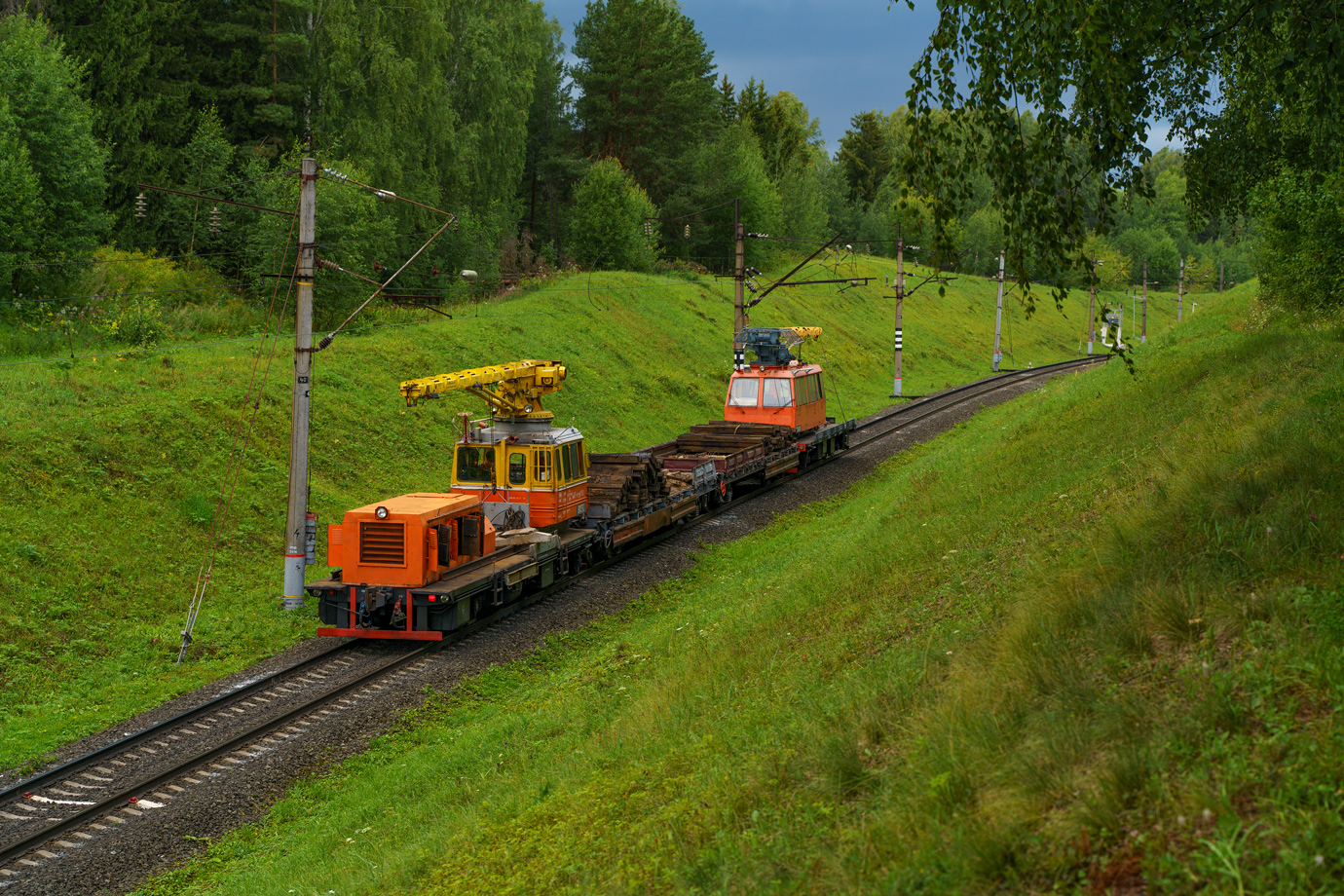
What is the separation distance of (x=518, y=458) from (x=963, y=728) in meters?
13.2

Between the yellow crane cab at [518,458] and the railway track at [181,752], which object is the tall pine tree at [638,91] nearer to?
the yellow crane cab at [518,458]

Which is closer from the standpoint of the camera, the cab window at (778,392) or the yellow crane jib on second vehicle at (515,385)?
the yellow crane jib on second vehicle at (515,385)

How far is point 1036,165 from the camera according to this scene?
814 cm

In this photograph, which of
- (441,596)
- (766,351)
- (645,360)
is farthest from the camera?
(645,360)

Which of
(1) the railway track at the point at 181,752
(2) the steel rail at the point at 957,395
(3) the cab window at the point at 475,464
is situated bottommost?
(1) the railway track at the point at 181,752

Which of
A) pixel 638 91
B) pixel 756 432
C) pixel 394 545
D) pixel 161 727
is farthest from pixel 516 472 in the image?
pixel 638 91

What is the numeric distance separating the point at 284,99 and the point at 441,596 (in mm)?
35233

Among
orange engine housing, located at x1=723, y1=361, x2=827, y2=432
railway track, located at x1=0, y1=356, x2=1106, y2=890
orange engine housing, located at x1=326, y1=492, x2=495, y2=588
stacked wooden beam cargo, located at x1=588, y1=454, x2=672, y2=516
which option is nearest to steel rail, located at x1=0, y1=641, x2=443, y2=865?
railway track, located at x1=0, y1=356, x2=1106, y2=890

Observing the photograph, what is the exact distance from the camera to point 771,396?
94.7 feet

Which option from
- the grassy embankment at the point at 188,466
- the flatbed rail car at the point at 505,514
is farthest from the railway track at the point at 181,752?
the grassy embankment at the point at 188,466

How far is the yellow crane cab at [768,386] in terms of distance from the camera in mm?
28797

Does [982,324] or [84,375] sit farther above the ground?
[982,324]

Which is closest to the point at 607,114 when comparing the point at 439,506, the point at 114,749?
the point at 439,506

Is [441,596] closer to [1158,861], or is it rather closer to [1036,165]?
[1036,165]
